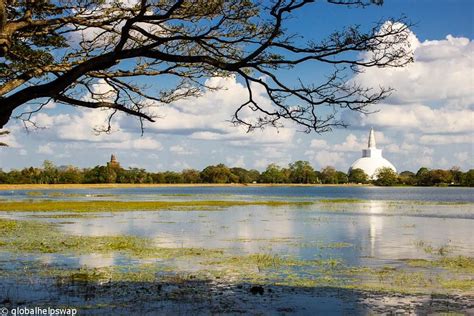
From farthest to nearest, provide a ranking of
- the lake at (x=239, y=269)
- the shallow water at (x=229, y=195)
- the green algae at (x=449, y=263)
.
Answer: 1. the shallow water at (x=229, y=195)
2. the green algae at (x=449, y=263)
3. the lake at (x=239, y=269)

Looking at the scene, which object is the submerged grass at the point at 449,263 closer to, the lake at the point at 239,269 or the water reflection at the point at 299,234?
the lake at the point at 239,269

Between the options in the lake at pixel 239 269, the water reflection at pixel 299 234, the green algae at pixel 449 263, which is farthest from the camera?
the water reflection at pixel 299 234

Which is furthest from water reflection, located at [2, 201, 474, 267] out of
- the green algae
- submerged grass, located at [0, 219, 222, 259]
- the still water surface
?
submerged grass, located at [0, 219, 222, 259]

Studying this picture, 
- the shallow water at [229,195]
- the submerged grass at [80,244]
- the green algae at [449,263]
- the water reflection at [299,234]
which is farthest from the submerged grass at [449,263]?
the shallow water at [229,195]

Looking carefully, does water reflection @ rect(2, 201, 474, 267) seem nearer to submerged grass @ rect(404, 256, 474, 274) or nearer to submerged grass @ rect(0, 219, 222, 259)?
submerged grass @ rect(404, 256, 474, 274)

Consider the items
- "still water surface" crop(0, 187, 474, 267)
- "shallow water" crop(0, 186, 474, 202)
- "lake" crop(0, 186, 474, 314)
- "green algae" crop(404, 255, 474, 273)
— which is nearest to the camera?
"lake" crop(0, 186, 474, 314)

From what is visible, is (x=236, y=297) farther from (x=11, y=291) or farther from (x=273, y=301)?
(x=11, y=291)

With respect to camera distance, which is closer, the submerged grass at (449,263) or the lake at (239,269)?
the lake at (239,269)

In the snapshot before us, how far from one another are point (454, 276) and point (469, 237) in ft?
46.3

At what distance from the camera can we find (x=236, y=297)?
14.5m

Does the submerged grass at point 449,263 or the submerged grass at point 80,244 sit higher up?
the submerged grass at point 449,263

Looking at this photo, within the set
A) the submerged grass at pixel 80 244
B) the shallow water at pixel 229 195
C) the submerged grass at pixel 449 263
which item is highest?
the shallow water at pixel 229 195

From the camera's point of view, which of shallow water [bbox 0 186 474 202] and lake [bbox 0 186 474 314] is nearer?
lake [bbox 0 186 474 314]

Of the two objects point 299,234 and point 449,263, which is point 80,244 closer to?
point 299,234
